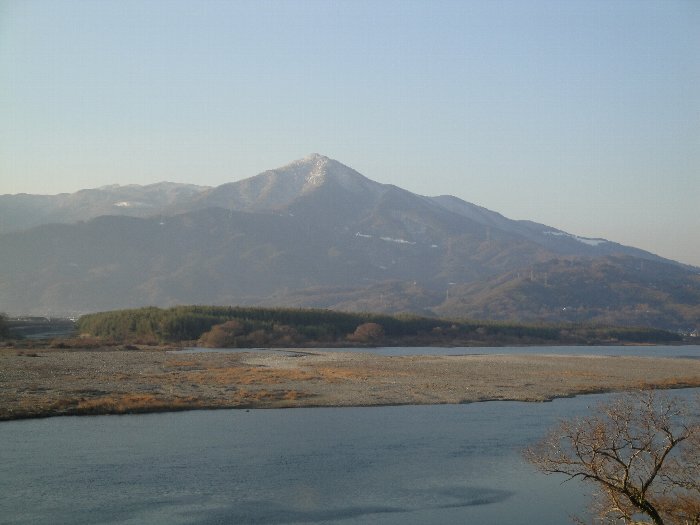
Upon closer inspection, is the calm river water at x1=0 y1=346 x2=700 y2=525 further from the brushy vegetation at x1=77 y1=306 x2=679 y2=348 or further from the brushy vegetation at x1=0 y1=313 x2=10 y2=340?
the brushy vegetation at x1=77 y1=306 x2=679 y2=348

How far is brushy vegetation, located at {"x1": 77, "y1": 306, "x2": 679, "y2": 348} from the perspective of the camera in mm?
103938

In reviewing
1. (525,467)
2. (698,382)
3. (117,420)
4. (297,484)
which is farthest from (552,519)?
(698,382)

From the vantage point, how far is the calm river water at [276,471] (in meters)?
23.6

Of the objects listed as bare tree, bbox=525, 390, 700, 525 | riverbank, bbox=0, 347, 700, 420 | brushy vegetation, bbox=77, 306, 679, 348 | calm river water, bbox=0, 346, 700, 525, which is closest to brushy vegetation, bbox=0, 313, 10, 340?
brushy vegetation, bbox=77, 306, 679, 348

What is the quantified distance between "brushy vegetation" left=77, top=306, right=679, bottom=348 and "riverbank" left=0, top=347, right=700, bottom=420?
82.6 ft

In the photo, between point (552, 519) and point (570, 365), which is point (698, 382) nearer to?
point (570, 365)

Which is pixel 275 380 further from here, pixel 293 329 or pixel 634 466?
pixel 293 329

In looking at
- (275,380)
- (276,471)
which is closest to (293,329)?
(275,380)

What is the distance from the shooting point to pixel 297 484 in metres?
26.7

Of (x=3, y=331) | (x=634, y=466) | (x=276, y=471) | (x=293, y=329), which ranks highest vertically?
(x=293, y=329)

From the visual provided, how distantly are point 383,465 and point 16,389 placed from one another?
2335 cm

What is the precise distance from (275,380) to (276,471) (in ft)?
79.7

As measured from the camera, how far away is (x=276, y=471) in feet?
93.0

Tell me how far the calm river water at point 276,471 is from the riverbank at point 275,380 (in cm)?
310
